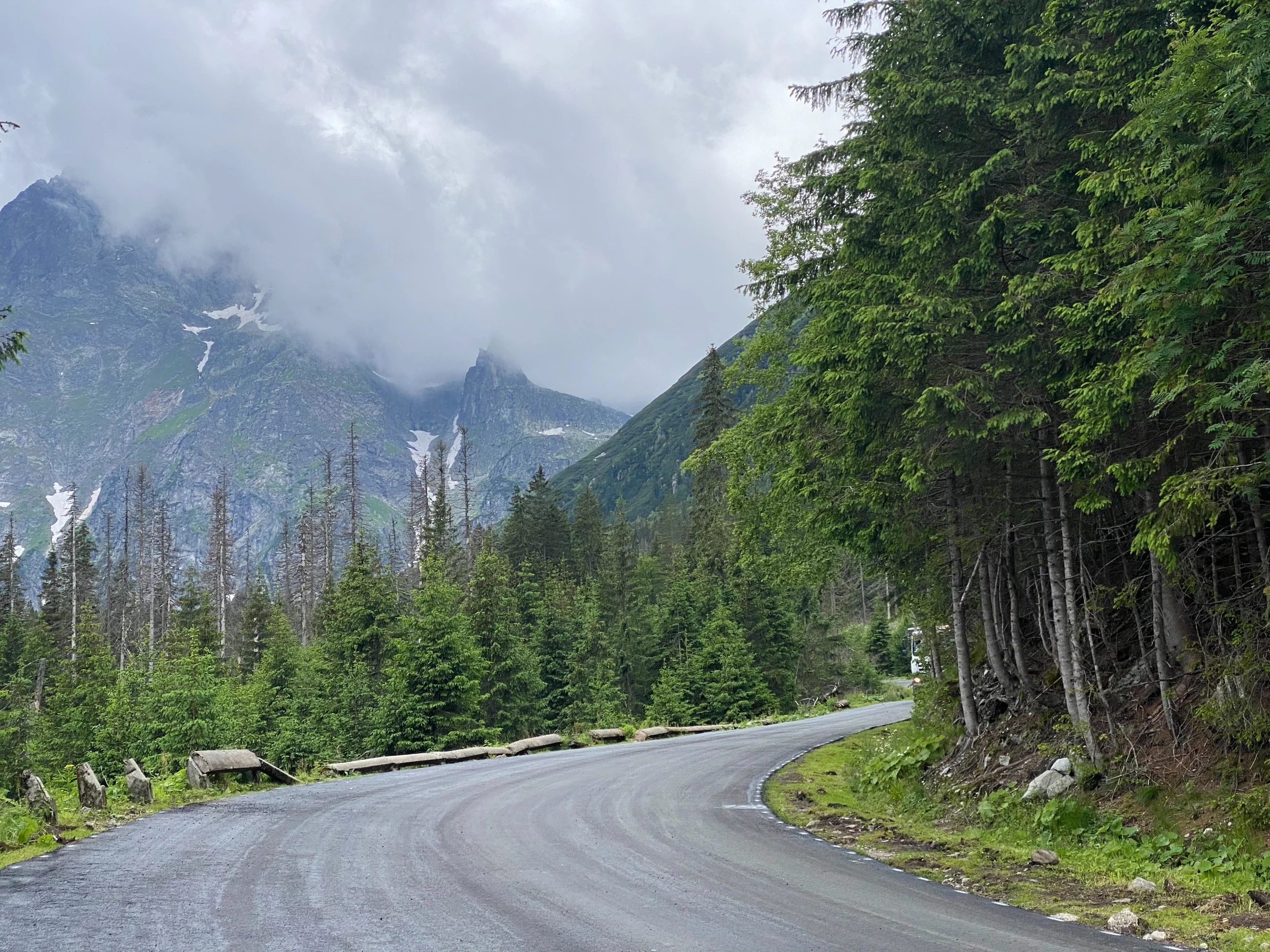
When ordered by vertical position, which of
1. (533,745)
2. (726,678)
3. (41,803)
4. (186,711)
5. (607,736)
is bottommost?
(607,736)

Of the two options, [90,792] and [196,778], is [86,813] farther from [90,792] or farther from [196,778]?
[196,778]

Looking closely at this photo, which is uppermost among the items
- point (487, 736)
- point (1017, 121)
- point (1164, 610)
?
point (1017, 121)

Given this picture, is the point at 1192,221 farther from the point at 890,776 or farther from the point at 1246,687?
the point at 890,776

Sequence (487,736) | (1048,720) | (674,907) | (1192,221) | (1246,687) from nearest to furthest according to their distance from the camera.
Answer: (674,907), (1192,221), (1246,687), (1048,720), (487,736)

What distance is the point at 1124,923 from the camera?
21.7 ft

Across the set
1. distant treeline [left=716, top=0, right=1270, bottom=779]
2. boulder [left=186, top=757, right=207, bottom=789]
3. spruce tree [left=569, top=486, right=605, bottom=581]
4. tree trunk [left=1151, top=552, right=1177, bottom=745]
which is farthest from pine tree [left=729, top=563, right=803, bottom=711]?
tree trunk [left=1151, top=552, right=1177, bottom=745]

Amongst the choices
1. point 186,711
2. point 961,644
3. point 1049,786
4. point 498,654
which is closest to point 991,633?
point 961,644

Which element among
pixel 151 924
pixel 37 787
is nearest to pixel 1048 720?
pixel 151 924

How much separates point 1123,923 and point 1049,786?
16.2ft

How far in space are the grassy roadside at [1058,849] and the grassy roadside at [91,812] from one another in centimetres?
917

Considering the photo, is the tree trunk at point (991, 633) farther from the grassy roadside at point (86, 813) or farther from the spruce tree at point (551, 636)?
the spruce tree at point (551, 636)

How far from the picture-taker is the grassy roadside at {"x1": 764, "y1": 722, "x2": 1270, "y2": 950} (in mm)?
7004

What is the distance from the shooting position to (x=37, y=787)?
1099 centimetres

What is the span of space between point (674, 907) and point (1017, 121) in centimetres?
1052
